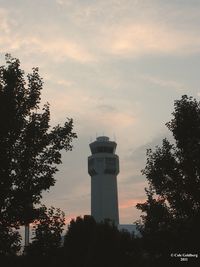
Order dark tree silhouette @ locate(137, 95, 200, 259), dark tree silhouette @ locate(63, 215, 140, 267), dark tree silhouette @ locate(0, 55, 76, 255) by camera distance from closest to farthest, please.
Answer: dark tree silhouette @ locate(0, 55, 76, 255) < dark tree silhouette @ locate(137, 95, 200, 259) < dark tree silhouette @ locate(63, 215, 140, 267)

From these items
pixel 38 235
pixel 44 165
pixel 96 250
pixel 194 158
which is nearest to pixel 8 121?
pixel 44 165

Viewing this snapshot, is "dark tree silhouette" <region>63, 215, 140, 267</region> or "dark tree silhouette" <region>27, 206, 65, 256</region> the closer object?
"dark tree silhouette" <region>27, 206, 65, 256</region>

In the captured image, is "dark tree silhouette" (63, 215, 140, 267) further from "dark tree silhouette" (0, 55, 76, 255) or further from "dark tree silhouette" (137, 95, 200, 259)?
"dark tree silhouette" (0, 55, 76, 255)

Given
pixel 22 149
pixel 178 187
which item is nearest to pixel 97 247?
pixel 178 187

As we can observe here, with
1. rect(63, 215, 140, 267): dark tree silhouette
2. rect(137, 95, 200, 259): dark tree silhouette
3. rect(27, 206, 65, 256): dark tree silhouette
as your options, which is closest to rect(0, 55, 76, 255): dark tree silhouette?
rect(27, 206, 65, 256): dark tree silhouette

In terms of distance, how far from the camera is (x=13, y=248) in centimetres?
1923

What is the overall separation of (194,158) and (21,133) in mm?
12896

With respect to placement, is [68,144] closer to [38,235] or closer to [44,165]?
[44,165]

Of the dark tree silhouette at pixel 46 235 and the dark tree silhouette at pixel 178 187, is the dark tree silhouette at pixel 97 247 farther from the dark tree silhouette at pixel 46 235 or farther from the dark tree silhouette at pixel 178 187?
the dark tree silhouette at pixel 46 235

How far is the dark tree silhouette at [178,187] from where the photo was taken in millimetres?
27391

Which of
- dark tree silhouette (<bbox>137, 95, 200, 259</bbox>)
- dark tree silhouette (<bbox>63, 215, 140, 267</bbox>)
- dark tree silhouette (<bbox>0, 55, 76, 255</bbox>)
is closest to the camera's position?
dark tree silhouette (<bbox>0, 55, 76, 255</bbox>)

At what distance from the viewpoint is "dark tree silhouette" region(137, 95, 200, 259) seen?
2739 cm

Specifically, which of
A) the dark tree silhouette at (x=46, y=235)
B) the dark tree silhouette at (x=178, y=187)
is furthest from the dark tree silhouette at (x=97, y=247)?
the dark tree silhouette at (x=46, y=235)

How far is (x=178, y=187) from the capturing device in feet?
91.6
